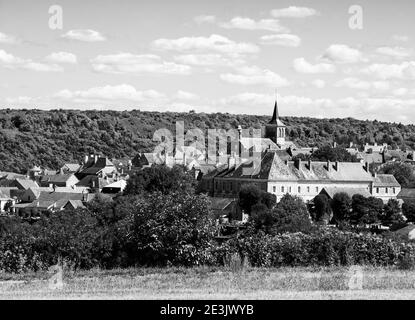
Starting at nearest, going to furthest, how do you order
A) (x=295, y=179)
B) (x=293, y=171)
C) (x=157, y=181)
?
(x=157, y=181), (x=295, y=179), (x=293, y=171)

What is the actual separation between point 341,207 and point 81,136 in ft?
287

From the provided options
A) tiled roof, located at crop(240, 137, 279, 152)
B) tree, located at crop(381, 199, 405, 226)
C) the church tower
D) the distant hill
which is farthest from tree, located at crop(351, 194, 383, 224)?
the church tower

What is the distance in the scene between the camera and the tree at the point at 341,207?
69312 millimetres

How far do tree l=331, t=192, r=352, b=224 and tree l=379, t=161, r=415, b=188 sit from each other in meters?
24.8

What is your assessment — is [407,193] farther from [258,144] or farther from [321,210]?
[258,144]

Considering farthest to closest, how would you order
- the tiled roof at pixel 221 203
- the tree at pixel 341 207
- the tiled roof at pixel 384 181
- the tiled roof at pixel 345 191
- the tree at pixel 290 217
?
1. the tiled roof at pixel 384 181
2. the tiled roof at pixel 345 191
3. the tiled roof at pixel 221 203
4. the tree at pixel 341 207
5. the tree at pixel 290 217

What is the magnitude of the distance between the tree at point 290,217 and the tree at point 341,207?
556 centimetres

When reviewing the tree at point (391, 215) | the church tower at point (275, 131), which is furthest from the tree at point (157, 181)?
the church tower at point (275, 131)

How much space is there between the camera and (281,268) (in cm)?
1905

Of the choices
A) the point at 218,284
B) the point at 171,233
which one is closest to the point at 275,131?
the point at 171,233

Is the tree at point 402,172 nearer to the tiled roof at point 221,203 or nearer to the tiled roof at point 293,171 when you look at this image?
the tiled roof at point 293,171

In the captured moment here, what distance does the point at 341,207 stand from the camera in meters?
69.8
